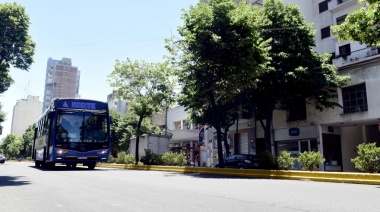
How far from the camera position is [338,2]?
2866 centimetres

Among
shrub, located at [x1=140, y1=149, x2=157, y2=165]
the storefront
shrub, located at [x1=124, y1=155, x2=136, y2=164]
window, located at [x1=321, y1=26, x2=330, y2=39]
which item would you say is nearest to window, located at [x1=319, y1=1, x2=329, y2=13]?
window, located at [x1=321, y1=26, x2=330, y2=39]

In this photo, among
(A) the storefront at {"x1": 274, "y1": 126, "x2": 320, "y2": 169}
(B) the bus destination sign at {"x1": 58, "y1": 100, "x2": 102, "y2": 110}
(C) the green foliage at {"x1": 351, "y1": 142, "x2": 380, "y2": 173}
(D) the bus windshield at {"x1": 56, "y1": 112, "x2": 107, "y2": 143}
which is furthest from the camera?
(A) the storefront at {"x1": 274, "y1": 126, "x2": 320, "y2": 169}

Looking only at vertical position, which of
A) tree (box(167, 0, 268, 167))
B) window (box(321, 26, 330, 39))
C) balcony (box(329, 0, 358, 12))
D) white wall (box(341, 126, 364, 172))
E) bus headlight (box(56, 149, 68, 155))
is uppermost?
balcony (box(329, 0, 358, 12))

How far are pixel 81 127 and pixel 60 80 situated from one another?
391 ft

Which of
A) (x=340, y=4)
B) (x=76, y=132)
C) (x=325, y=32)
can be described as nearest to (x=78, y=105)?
(x=76, y=132)

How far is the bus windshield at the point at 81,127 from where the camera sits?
16.1 meters

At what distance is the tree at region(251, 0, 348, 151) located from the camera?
818 inches

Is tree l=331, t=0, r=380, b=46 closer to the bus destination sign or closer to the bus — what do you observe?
the bus

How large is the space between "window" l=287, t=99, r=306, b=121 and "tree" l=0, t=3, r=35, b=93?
64.0 ft

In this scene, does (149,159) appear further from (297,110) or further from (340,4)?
(340,4)

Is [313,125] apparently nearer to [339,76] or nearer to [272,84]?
[339,76]

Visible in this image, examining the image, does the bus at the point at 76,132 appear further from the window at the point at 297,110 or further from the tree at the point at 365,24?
the window at the point at 297,110

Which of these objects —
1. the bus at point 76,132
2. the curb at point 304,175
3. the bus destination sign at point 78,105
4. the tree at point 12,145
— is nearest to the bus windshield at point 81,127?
the bus at point 76,132

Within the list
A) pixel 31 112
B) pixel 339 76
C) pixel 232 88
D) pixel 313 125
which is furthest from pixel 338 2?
pixel 31 112
